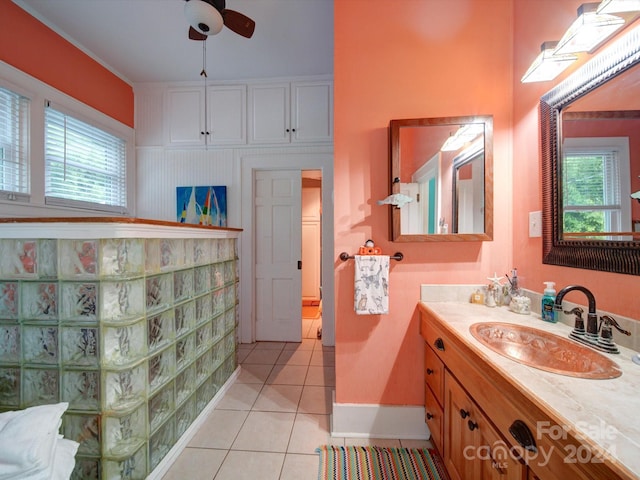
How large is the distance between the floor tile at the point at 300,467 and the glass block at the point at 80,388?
1036 millimetres

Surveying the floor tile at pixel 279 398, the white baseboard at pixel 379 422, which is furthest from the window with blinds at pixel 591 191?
the floor tile at pixel 279 398

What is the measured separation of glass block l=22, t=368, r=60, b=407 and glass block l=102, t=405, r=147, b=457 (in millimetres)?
298

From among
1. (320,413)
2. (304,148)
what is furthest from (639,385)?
(304,148)

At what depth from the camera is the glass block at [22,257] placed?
3.97 feet

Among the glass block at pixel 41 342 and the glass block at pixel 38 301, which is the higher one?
the glass block at pixel 38 301

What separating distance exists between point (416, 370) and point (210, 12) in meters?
2.53

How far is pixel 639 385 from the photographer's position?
74 cm

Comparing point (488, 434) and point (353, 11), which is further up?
point (353, 11)

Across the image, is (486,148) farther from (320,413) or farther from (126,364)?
(126,364)

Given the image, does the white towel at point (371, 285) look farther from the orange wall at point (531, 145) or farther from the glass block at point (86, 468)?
the glass block at point (86, 468)

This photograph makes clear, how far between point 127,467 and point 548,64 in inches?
109

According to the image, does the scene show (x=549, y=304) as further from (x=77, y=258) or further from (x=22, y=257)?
(x=22, y=257)

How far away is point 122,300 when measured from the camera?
122 centimetres

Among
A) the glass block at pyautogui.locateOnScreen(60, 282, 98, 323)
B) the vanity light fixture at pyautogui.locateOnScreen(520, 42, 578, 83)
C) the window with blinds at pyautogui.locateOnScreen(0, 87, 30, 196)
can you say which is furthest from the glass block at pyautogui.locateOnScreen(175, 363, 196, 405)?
the vanity light fixture at pyautogui.locateOnScreen(520, 42, 578, 83)
